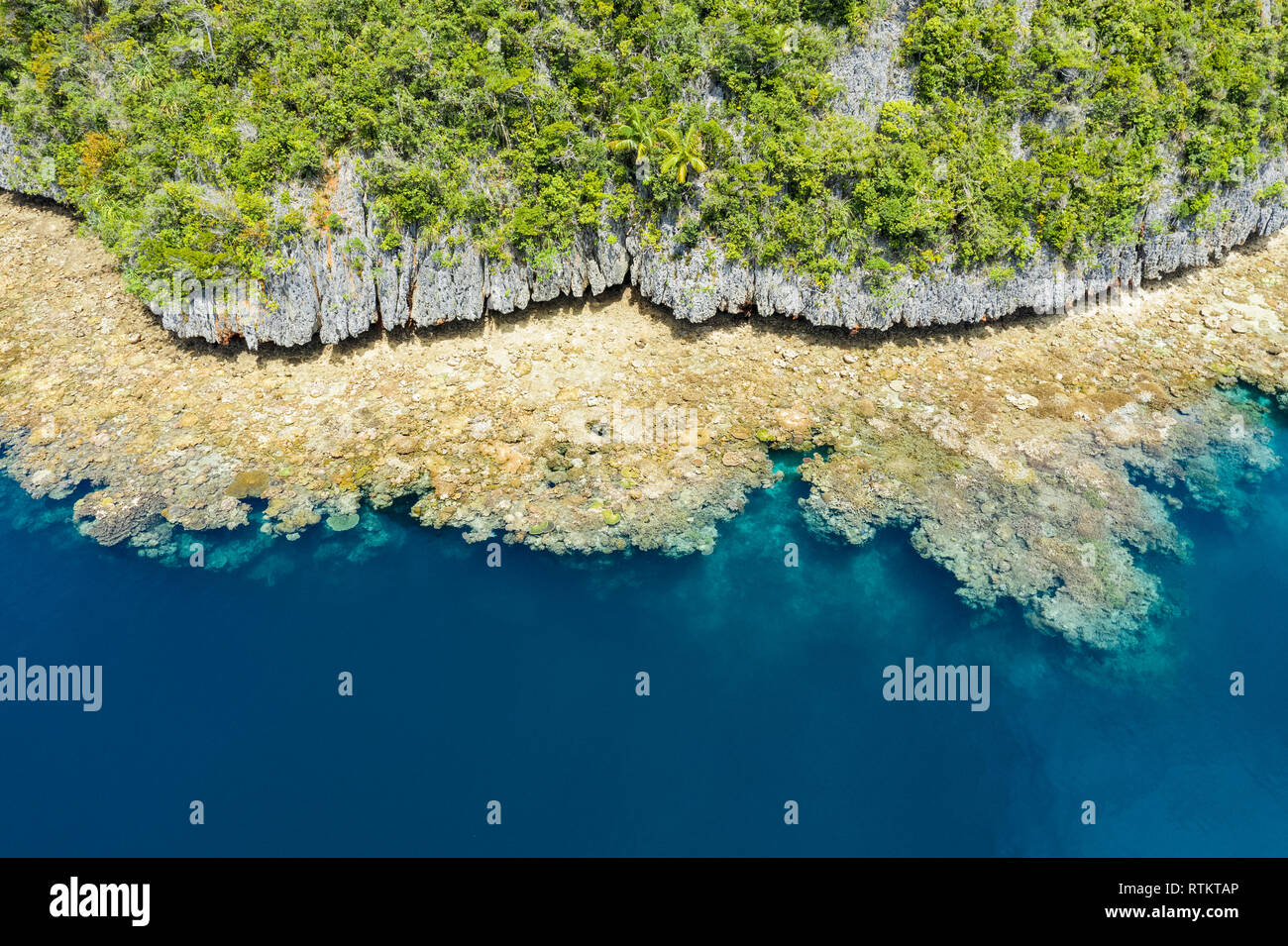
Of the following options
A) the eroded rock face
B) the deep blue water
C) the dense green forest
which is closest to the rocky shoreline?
the eroded rock face

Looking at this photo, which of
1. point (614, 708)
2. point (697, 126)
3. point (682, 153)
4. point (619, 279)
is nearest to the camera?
point (614, 708)

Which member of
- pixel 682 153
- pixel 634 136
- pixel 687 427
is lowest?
pixel 687 427

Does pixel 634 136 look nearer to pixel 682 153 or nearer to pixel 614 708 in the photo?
pixel 682 153

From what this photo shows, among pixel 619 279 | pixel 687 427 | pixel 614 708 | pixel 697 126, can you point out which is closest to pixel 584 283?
pixel 619 279

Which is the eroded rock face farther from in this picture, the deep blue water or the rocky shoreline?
the deep blue water

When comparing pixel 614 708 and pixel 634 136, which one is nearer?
pixel 614 708

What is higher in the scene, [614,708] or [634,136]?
[634,136]
